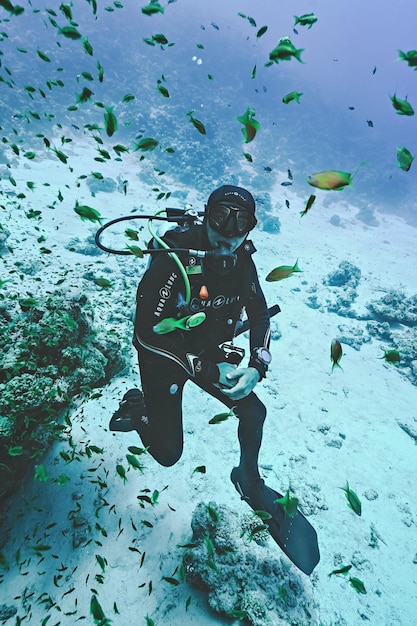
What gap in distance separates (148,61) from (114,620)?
151 feet

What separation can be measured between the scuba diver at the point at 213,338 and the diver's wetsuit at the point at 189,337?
0.01m

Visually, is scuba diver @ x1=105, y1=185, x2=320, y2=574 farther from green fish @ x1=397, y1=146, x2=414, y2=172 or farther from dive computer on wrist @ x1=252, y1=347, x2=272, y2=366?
green fish @ x1=397, y1=146, x2=414, y2=172

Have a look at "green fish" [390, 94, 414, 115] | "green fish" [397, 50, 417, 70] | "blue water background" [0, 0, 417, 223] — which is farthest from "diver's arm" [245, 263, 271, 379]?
"blue water background" [0, 0, 417, 223]

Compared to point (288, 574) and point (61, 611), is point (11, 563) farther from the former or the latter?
point (288, 574)

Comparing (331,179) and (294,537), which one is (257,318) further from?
(294,537)

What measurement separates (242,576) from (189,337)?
2.57 meters

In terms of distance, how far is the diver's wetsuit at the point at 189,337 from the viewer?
314 centimetres

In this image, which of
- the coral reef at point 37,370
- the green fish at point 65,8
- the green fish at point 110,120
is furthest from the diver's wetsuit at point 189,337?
the green fish at point 65,8

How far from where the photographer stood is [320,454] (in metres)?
5.29

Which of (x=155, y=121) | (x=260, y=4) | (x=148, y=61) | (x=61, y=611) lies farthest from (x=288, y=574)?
(x=260, y=4)

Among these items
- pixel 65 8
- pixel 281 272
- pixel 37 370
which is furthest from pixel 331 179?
pixel 65 8

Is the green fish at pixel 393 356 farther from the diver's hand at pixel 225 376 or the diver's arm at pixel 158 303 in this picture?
the diver's arm at pixel 158 303

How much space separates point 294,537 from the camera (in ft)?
10.7

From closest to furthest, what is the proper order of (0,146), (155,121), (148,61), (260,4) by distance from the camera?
(0,146) < (155,121) < (148,61) < (260,4)
